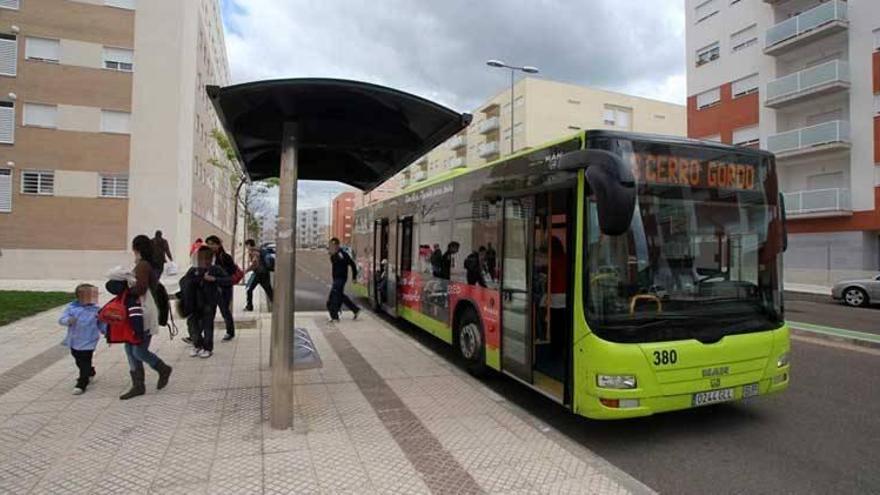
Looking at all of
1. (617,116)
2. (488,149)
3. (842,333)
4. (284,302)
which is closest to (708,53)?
(617,116)

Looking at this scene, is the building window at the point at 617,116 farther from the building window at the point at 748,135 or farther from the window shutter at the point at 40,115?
the window shutter at the point at 40,115

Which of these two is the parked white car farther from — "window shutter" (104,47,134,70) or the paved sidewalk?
"window shutter" (104,47,134,70)

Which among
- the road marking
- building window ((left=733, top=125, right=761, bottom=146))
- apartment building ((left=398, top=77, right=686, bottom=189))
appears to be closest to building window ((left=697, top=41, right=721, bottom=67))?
building window ((left=733, top=125, right=761, bottom=146))

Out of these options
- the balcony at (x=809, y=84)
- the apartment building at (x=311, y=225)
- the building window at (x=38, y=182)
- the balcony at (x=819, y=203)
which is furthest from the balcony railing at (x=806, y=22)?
the apartment building at (x=311, y=225)

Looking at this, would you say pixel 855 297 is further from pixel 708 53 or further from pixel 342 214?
pixel 342 214

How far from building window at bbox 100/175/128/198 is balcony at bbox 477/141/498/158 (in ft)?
133

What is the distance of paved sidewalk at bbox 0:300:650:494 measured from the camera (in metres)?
3.70

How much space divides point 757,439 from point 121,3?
2848 cm

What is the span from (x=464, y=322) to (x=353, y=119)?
3210mm

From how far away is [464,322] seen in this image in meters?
7.20

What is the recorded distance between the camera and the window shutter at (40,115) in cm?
2250

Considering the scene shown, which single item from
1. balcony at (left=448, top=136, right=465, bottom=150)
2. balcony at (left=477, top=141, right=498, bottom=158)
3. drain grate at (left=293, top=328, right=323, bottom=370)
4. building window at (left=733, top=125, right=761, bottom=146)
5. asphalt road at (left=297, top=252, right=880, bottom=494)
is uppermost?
balcony at (left=448, top=136, right=465, bottom=150)

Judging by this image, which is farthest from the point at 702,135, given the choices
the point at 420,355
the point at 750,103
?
the point at 420,355

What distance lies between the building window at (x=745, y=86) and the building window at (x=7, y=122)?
3578 cm
